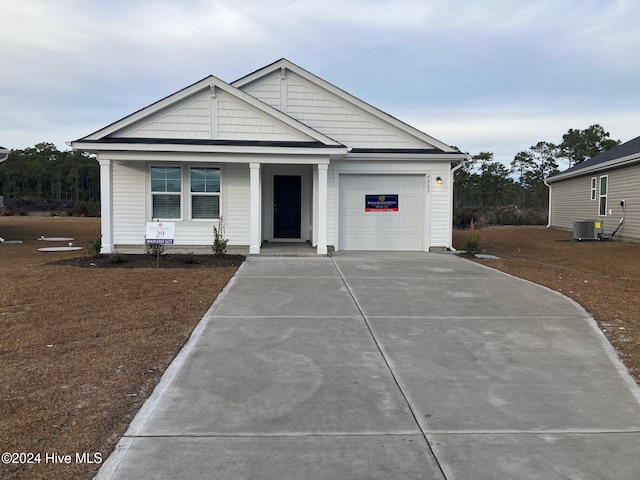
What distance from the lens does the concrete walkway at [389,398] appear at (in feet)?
11.0

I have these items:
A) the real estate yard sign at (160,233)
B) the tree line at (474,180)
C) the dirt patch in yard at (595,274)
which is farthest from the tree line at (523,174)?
the real estate yard sign at (160,233)

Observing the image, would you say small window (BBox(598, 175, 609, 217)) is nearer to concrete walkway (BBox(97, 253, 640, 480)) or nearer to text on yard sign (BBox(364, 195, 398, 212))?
text on yard sign (BBox(364, 195, 398, 212))

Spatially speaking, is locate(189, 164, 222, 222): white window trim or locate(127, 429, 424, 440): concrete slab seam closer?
locate(127, 429, 424, 440): concrete slab seam

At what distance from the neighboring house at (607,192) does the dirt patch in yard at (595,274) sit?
5.65 feet

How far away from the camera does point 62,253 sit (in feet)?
49.3

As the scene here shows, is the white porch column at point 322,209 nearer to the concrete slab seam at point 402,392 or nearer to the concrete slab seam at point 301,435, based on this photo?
the concrete slab seam at point 402,392

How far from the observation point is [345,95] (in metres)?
15.6

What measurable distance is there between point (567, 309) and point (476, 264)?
4990 millimetres

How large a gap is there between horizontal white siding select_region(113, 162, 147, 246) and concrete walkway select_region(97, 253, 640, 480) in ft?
26.0

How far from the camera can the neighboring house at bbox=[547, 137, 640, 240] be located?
1936cm

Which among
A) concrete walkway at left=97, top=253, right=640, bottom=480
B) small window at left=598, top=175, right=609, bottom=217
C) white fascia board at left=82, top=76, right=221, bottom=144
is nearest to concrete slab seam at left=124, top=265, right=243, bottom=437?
concrete walkway at left=97, top=253, right=640, bottom=480

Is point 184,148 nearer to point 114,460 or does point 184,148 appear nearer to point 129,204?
point 129,204

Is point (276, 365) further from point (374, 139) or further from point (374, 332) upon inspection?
point (374, 139)

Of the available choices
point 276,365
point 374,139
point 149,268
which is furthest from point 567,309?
point 374,139
